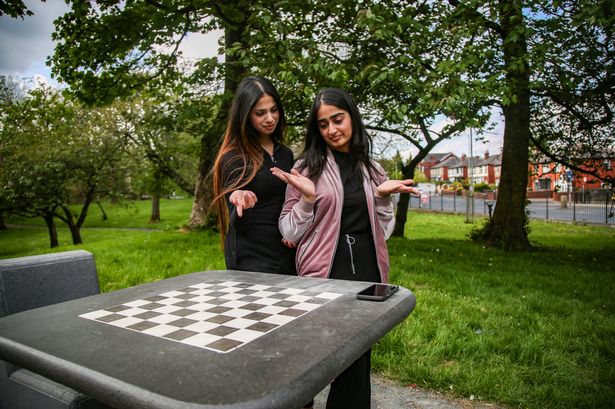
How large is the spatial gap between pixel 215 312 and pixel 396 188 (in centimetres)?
113

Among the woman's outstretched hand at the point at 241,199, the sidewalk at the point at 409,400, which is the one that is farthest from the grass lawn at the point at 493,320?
the woman's outstretched hand at the point at 241,199

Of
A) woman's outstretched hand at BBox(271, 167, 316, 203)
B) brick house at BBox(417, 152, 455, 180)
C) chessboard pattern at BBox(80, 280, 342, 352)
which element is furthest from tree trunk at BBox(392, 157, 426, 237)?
brick house at BBox(417, 152, 455, 180)

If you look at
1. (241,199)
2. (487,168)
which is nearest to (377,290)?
(241,199)

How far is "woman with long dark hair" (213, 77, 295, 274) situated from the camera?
7.89ft

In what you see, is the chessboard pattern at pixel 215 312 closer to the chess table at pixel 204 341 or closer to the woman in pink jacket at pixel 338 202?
the chess table at pixel 204 341

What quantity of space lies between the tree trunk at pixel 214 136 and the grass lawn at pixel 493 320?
64.9 inches

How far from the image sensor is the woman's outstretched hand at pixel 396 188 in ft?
7.18

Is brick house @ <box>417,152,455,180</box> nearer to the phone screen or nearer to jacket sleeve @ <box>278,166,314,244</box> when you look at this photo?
jacket sleeve @ <box>278,166,314,244</box>

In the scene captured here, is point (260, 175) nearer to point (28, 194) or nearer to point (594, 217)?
point (28, 194)

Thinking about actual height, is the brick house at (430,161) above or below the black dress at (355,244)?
above

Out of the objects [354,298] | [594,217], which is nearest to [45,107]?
[354,298]

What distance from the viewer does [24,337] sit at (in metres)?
1.38

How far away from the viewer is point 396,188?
2215mm

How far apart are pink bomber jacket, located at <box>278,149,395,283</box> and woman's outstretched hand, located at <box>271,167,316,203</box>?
43 millimetres
